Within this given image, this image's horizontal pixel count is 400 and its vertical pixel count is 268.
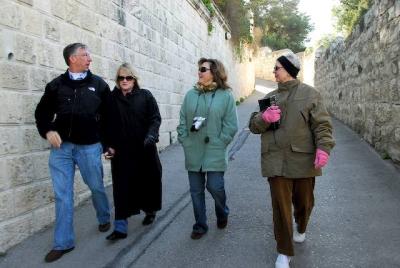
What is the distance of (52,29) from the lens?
4.59 meters

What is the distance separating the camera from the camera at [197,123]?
3912 millimetres

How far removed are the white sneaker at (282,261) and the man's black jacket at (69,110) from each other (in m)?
1.94

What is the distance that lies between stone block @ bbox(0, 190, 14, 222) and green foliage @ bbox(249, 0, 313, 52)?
115ft

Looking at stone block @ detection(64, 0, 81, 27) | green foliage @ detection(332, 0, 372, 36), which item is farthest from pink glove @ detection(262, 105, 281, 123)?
green foliage @ detection(332, 0, 372, 36)

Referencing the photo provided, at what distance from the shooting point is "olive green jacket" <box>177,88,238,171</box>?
3.99m

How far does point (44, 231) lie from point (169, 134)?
485 cm

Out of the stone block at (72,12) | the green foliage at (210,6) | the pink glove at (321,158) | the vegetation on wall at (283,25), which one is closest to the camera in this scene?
the pink glove at (321,158)

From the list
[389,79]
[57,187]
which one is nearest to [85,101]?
[57,187]

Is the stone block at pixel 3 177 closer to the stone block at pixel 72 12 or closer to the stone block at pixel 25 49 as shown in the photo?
the stone block at pixel 25 49

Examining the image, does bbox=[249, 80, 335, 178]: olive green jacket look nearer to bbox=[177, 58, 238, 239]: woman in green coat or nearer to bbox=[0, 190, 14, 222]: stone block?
bbox=[177, 58, 238, 239]: woman in green coat

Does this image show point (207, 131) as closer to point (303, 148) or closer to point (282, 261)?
point (303, 148)

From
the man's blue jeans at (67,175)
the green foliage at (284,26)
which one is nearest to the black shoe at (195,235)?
the man's blue jeans at (67,175)

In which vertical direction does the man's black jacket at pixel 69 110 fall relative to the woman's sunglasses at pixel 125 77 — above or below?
below

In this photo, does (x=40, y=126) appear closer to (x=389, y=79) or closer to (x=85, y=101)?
(x=85, y=101)
